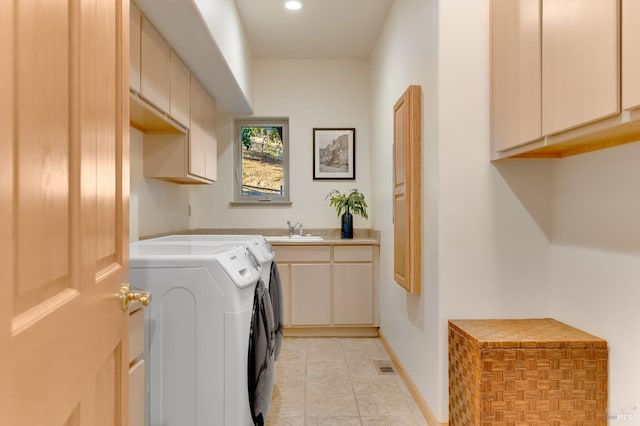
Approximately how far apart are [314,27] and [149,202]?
6.58 ft

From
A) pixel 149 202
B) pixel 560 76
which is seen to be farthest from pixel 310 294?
pixel 560 76

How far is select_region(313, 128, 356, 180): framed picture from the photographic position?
4.34m

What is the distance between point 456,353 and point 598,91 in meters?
1.22

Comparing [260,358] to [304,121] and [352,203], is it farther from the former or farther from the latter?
[304,121]

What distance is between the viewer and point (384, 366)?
312 centimetres

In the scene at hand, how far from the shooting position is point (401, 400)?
255 centimetres

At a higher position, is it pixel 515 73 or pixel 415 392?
pixel 515 73

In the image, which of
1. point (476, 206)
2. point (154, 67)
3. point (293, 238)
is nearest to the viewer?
point (476, 206)

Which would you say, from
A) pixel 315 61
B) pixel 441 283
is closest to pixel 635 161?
pixel 441 283

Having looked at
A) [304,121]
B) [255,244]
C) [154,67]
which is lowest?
[255,244]

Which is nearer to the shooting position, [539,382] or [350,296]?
[539,382]

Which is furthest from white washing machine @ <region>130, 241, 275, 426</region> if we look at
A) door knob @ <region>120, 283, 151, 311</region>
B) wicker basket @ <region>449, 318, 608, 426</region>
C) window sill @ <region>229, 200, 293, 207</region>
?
window sill @ <region>229, 200, 293, 207</region>

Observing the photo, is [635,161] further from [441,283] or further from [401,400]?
[401,400]

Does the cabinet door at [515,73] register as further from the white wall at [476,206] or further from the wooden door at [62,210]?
the wooden door at [62,210]
